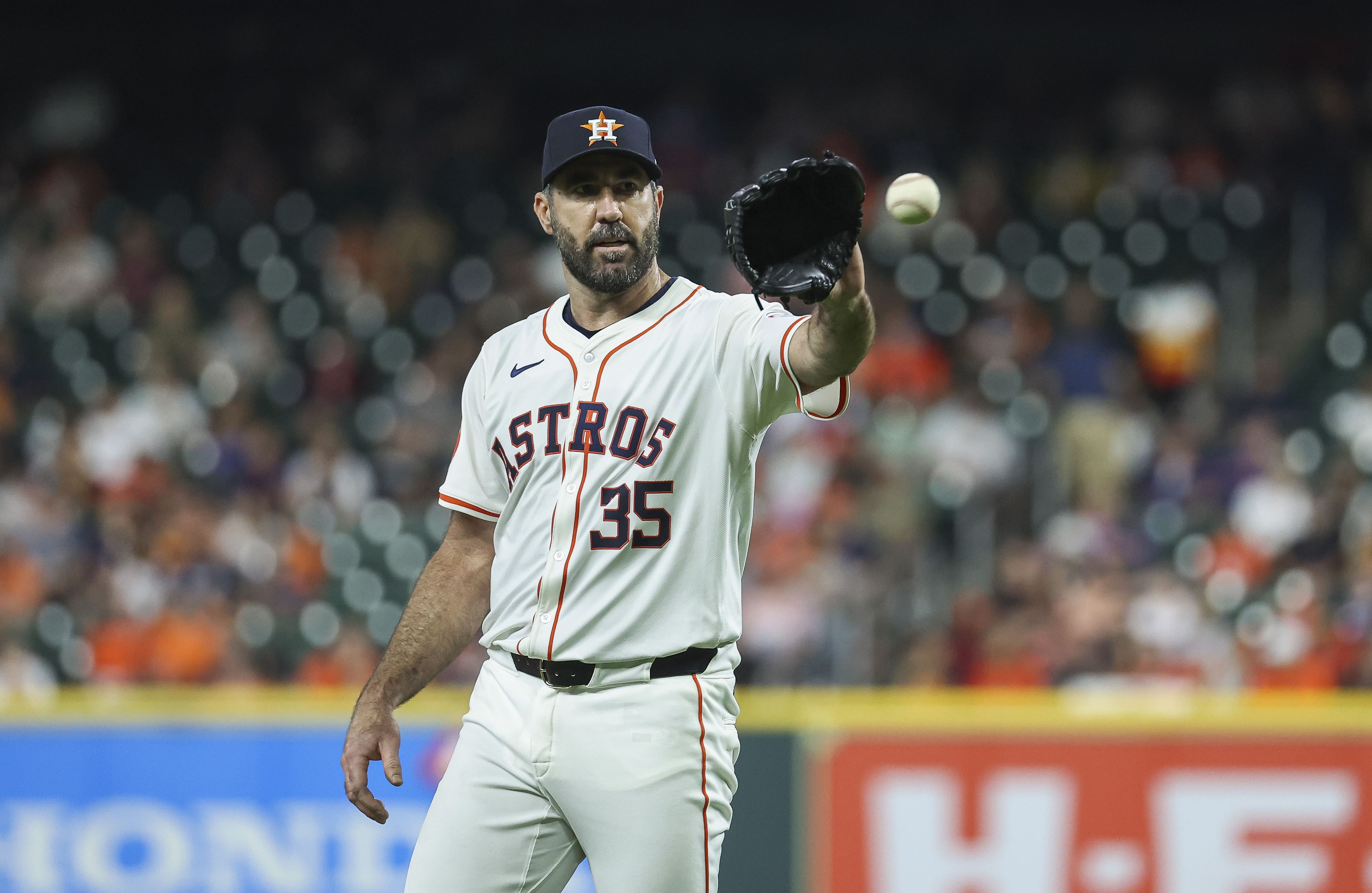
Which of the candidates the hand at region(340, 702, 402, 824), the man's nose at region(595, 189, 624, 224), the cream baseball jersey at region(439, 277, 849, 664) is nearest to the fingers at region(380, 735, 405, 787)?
the hand at region(340, 702, 402, 824)

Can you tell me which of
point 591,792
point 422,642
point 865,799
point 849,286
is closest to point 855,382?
point 865,799

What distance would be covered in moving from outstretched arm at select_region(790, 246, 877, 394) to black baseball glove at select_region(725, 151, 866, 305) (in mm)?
26

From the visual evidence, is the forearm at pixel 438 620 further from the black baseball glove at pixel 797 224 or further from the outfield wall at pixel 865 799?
the outfield wall at pixel 865 799

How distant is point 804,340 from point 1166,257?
9.20m

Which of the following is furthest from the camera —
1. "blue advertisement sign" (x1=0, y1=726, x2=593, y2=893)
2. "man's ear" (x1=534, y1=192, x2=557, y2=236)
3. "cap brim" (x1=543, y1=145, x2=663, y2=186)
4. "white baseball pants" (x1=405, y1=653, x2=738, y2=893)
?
"blue advertisement sign" (x1=0, y1=726, x2=593, y2=893)

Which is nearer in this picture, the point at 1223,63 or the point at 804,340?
the point at 804,340

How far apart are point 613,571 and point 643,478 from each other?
0.18 meters

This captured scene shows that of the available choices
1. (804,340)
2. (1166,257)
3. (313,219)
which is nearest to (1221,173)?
(1166,257)

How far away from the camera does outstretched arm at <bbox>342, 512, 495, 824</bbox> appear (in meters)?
3.15

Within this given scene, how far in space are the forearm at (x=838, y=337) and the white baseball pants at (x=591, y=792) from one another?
621 mm

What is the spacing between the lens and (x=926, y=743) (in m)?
6.00

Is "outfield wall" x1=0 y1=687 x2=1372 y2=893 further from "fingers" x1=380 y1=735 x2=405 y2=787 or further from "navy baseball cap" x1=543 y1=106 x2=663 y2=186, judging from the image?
"navy baseball cap" x1=543 y1=106 x2=663 y2=186

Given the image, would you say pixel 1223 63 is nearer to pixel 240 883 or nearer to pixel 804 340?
pixel 240 883

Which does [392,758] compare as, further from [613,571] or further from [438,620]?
[613,571]
